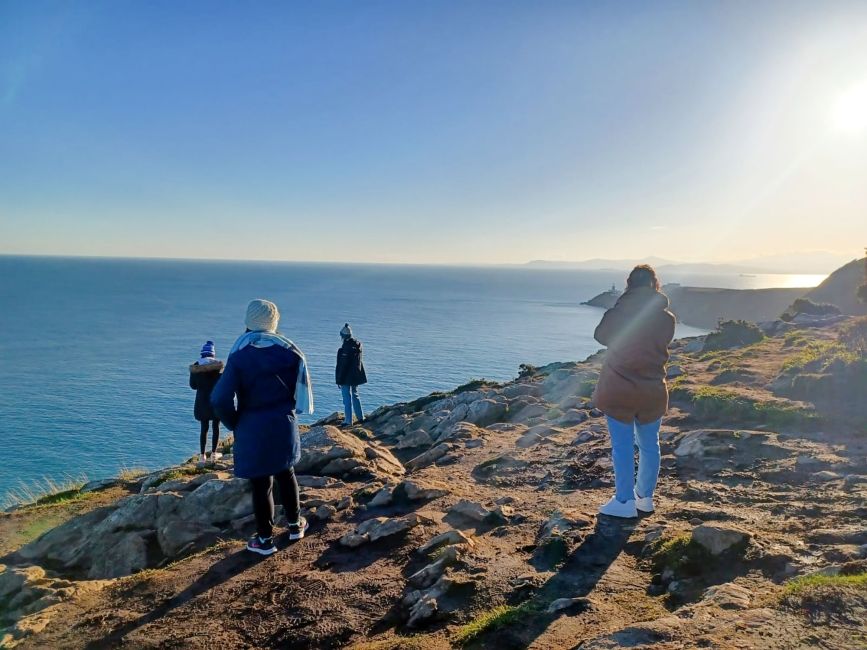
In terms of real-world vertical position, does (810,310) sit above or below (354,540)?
above

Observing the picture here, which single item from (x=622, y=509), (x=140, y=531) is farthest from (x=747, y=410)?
(x=140, y=531)

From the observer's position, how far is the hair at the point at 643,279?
19.6ft

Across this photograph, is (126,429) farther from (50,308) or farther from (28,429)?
(50,308)

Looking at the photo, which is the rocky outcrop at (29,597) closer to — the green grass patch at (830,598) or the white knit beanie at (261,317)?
the white knit beanie at (261,317)

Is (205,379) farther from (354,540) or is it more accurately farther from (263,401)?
(354,540)

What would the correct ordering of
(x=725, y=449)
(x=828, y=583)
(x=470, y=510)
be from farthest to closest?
(x=725, y=449) < (x=470, y=510) < (x=828, y=583)

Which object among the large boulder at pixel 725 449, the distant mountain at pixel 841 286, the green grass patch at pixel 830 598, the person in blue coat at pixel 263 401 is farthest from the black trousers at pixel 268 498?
the distant mountain at pixel 841 286

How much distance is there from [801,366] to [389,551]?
12503mm

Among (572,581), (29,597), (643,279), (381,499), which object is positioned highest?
(643,279)

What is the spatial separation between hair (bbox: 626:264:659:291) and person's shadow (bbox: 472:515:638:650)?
9.05 feet

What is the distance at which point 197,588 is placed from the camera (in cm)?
545

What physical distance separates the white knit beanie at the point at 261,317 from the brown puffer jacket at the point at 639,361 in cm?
385

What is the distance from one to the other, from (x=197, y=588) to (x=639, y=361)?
5.39 m

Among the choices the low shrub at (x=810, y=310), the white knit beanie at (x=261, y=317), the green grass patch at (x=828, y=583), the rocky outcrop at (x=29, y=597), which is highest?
the white knit beanie at (x=261, y=317)
